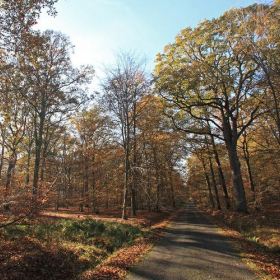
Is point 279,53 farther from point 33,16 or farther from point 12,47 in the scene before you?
point 12,47

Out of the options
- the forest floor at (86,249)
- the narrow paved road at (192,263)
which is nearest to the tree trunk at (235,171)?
the forest floor at (86,249)

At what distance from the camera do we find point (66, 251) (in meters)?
6.91

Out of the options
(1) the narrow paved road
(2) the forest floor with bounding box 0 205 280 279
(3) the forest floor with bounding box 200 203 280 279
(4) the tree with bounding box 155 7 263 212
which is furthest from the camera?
(4) the tree with bounding box 155 7 263 212

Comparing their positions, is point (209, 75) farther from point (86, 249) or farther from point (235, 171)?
point (86, 249)

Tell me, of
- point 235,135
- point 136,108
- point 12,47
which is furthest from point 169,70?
point 12,47

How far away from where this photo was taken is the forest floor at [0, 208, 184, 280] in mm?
5617

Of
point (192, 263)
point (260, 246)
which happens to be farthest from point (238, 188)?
point (192, 263)

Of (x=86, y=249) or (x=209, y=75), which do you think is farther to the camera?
(x=209, y=75)

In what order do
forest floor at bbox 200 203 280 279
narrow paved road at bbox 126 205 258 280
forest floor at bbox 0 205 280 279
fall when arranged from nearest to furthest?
narrow paved road at bbox 126 205 258 280 < forest floor at bbox 0 205 280 279 < forest floor at bbox 200 203 280 279

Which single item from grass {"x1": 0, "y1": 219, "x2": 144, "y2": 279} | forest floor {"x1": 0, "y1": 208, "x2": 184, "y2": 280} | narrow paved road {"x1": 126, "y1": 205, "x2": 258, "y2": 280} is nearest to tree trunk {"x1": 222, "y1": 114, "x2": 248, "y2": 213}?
narrow paved road {"x1": 126, "y1": 205, "x2": 258, "y2": 280}

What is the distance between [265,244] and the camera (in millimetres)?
8195

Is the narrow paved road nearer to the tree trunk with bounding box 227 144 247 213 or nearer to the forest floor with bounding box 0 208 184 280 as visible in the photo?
the forest floor with bounding box 0 208 184 280

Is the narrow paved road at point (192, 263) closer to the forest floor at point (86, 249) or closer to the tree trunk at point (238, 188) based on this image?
the forest floor at point (86, 249)

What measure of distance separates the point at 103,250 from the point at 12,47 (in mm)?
9498
